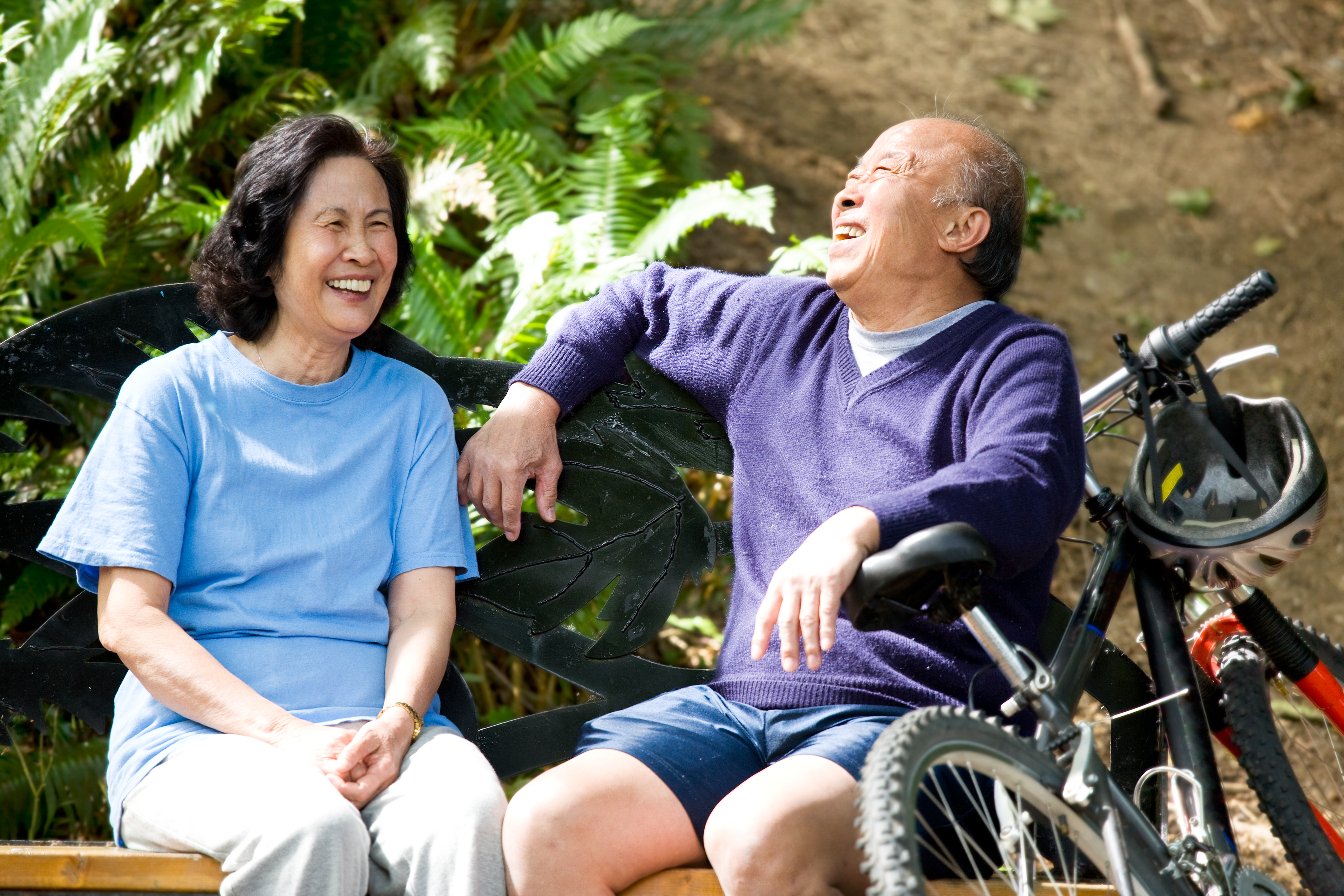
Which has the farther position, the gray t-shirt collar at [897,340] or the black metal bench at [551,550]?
the black metal bench at [551,550]

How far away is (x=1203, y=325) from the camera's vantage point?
2342 mm

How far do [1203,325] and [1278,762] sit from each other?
0.85 m

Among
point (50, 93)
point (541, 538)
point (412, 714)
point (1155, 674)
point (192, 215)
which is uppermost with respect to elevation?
point (50, 93)

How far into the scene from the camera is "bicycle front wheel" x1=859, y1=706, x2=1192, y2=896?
5.12 feet

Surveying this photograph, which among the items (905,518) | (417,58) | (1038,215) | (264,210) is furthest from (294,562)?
(1038,215)

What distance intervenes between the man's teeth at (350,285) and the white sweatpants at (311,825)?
2.85 feet

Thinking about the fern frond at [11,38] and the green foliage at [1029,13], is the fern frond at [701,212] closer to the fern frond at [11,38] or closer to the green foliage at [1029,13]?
the fern frond at [11,38]

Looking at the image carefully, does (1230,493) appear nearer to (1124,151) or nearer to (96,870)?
(96,870)

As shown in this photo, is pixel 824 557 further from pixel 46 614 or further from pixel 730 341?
pixel 46 614

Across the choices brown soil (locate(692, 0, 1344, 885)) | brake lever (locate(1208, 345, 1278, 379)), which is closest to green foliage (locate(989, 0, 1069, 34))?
brown soil (locate(692, 0, 1344, 885))

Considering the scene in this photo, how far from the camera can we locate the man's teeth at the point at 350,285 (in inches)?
92.2

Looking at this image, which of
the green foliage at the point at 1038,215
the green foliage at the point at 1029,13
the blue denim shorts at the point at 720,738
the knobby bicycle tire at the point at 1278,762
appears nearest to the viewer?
the blue denim shorts at the point at 720,738

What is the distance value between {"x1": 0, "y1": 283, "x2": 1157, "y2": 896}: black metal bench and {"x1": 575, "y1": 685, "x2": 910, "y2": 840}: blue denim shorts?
1.10 feet

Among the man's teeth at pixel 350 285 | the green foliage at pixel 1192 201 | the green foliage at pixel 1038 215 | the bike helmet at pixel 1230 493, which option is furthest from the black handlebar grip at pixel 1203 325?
the green foliage at pixel 1192 201
